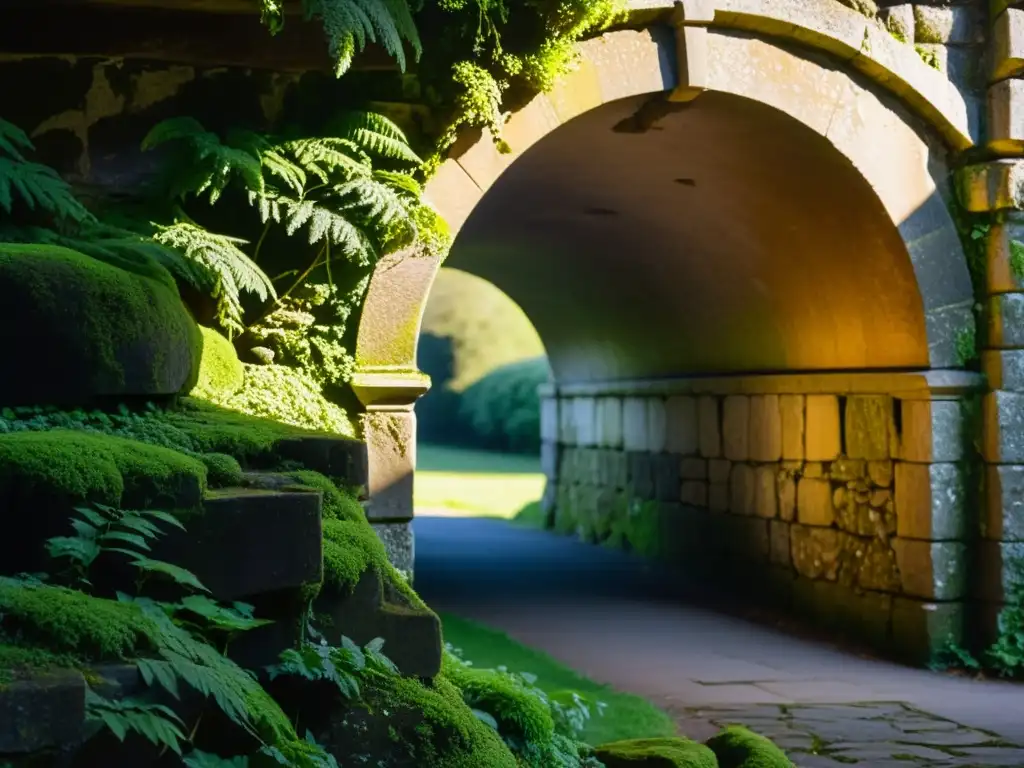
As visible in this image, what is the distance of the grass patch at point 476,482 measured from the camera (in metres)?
18.3

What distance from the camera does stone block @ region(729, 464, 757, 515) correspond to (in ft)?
31.5

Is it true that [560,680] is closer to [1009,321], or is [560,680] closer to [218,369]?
[218,369]

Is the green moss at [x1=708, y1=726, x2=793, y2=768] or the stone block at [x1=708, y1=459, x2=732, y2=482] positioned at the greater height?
the stone block at [x1=708, y1=459, x2=732, y2=482]

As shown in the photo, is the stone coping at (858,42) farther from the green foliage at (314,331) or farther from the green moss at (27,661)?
the green moss at (27,661)

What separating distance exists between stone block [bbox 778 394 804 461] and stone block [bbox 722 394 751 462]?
0.59 metres

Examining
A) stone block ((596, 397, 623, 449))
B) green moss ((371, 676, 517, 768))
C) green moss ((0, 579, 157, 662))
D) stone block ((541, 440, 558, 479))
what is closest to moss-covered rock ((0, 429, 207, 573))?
green moss ((0, 579, 157, 662))

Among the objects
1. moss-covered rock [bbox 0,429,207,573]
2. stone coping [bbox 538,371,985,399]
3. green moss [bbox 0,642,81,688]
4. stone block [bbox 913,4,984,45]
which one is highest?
stone block [bbox 913,4,984,45]

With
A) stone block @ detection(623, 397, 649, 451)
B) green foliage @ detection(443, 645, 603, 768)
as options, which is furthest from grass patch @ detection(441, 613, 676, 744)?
stone block @ detection(623, 397, 649, 451)

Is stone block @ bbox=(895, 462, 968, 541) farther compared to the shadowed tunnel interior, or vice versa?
the shadowed tunnel interior

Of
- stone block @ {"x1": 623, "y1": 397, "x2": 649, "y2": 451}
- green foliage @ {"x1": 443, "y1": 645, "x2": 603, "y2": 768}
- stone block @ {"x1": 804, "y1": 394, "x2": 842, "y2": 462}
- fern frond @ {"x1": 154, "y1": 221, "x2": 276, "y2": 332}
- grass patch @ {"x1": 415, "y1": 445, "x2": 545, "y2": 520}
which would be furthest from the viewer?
grass patch @ {"x1": 415, "y1": 445, "x2": 545, "y2": 520}

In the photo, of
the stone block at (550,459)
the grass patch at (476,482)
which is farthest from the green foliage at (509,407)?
the stone block at (550,459)

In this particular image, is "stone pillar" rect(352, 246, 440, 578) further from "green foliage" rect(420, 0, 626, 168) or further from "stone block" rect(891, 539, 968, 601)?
"stone block" rect(891, 539, 968, 601)

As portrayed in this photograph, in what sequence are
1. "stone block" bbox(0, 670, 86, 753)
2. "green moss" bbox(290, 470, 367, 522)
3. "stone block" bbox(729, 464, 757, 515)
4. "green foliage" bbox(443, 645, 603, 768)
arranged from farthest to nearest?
"stone block" bbox(729, 464, 757, 515) → "green foliage" bbox(443, 645, 603, 768) → "green moss" bbox(290, 470, 367, 522) → "stone block" bbox(0, 670, 86, 753)

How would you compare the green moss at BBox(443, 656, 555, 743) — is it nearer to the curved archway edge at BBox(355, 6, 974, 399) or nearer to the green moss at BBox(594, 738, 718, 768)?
the green moss at BBox(594, 738, 718, 768)
